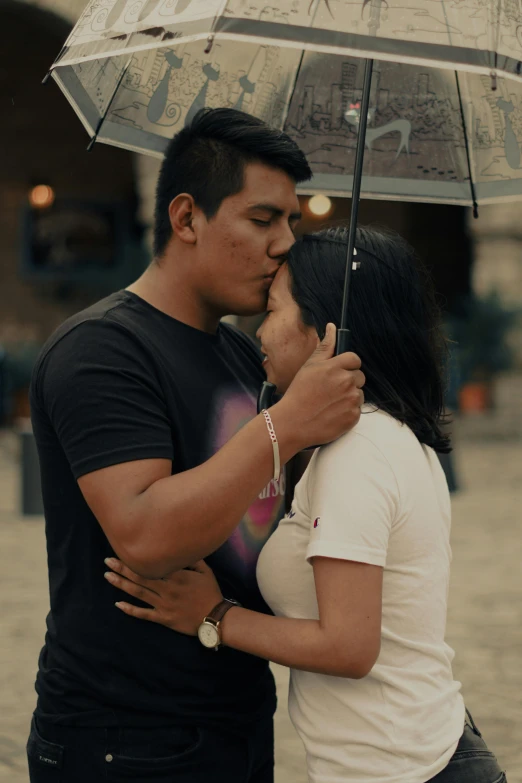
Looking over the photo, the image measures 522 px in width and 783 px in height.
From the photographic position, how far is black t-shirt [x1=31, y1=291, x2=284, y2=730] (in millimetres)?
2057

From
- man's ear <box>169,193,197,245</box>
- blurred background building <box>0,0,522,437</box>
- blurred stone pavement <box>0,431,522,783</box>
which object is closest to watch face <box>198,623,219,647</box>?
man's ear <box>169,193,197,245</box>

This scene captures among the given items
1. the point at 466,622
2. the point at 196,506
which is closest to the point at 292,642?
the point at 196,506

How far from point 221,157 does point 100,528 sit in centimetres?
85

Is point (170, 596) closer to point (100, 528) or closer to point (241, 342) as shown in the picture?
point (100, 528)

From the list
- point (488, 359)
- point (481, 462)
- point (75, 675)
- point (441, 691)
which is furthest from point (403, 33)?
point (488, 359)

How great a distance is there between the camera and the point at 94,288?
57.6 ft

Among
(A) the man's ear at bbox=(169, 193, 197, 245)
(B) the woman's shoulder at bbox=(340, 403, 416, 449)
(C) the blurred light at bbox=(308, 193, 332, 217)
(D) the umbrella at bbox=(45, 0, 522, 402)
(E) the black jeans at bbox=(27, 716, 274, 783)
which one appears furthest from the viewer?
(C) the blurred light at bbox=(308, 193, 332, 217)

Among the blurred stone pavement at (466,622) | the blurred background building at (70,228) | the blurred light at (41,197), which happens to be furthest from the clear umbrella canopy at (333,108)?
the blurred light at (41,197)

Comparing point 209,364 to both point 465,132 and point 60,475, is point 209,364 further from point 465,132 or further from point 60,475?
point 465,132

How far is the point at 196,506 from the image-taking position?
193 cm

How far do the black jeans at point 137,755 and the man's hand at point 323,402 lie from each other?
0.67 m

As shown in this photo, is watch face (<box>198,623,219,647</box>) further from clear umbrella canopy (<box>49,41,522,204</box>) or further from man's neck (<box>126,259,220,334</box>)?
clear umbrella canopy (<box>49,41,522,204</box>)

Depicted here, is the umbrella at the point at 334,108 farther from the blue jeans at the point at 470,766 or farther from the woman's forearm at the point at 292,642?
the blue jeans at the point at 470,766

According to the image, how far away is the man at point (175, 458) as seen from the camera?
199 centimetres
